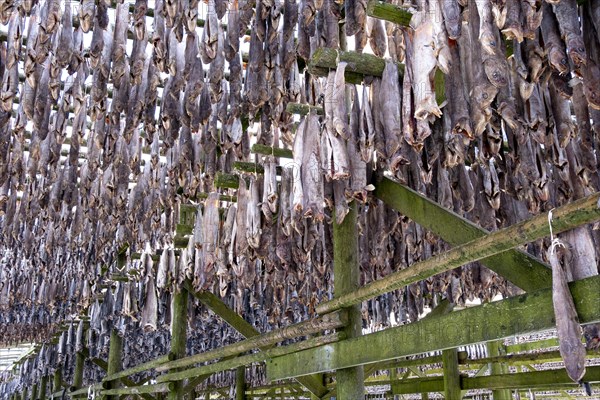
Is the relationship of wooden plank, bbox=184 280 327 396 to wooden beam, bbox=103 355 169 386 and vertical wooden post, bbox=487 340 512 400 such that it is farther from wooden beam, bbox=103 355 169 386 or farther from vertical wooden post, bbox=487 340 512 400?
vertical wooden post, bbox=487 340 512 400

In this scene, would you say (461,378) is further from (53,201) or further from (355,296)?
(53,201)

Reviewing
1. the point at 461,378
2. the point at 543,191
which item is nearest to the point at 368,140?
the point at 543,191

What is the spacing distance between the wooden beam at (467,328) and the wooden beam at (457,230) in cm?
33

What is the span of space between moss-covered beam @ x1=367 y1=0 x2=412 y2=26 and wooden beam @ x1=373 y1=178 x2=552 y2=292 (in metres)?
1.10

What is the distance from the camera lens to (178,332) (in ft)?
24.9

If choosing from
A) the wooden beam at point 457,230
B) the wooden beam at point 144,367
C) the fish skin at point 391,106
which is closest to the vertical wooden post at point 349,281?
the wooden beam at point 457,230

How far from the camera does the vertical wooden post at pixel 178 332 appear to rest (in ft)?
23.7

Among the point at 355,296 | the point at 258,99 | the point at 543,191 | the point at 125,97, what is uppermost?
the point at 125,97

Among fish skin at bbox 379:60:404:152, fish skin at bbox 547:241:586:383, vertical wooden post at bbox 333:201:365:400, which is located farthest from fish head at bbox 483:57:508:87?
vertical wooden post at bbox 333:201:365:400

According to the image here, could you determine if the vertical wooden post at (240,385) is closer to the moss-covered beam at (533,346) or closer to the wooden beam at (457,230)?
the moss-covered beam at (533,346)

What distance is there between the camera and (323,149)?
3602mm

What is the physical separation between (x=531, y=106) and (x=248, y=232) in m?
2.53

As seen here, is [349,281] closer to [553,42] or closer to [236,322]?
[553,42]

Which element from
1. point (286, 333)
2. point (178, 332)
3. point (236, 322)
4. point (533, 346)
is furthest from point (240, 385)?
point (286, 333)
